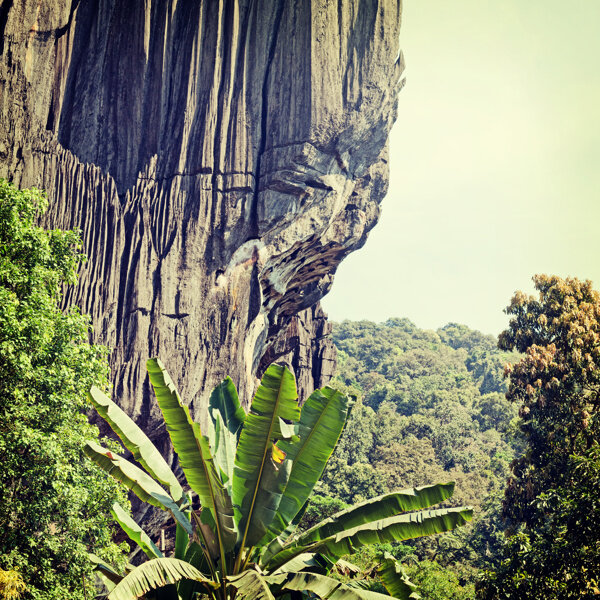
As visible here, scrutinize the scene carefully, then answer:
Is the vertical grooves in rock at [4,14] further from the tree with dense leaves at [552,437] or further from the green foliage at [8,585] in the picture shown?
the tree with dense leaves at [552,437]

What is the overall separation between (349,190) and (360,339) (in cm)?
5198

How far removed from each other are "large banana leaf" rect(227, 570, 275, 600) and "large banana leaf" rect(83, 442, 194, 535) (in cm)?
119

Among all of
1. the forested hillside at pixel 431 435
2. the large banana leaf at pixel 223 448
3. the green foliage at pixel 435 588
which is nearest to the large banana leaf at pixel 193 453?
the large banana leaf at pixel 223 448

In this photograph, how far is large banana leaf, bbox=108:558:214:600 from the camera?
4543 mm

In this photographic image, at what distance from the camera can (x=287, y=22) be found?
54.1 ft

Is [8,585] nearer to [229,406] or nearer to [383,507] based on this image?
[229,406]

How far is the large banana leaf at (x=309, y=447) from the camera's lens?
577 cm

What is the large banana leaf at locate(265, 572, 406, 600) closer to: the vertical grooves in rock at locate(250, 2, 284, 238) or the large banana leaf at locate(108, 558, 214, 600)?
the large banana leaf at locate(108, 558, 214, 600)

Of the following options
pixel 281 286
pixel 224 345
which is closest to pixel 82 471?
pixel 224 345

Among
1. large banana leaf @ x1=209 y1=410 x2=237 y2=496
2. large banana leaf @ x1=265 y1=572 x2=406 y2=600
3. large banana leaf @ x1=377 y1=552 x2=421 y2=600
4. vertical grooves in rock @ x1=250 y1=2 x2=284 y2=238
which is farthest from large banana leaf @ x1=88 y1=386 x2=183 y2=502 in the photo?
vertical grooves in rock @ x1=250 y1=2 x2=284 y2=238

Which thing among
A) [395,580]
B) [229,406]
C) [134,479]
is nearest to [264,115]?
[229,406]

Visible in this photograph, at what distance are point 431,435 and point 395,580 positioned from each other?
34.8m

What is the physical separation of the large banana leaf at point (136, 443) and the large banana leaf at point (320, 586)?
1420mm

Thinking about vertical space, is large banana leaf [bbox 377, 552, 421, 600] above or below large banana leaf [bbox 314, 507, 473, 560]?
below
